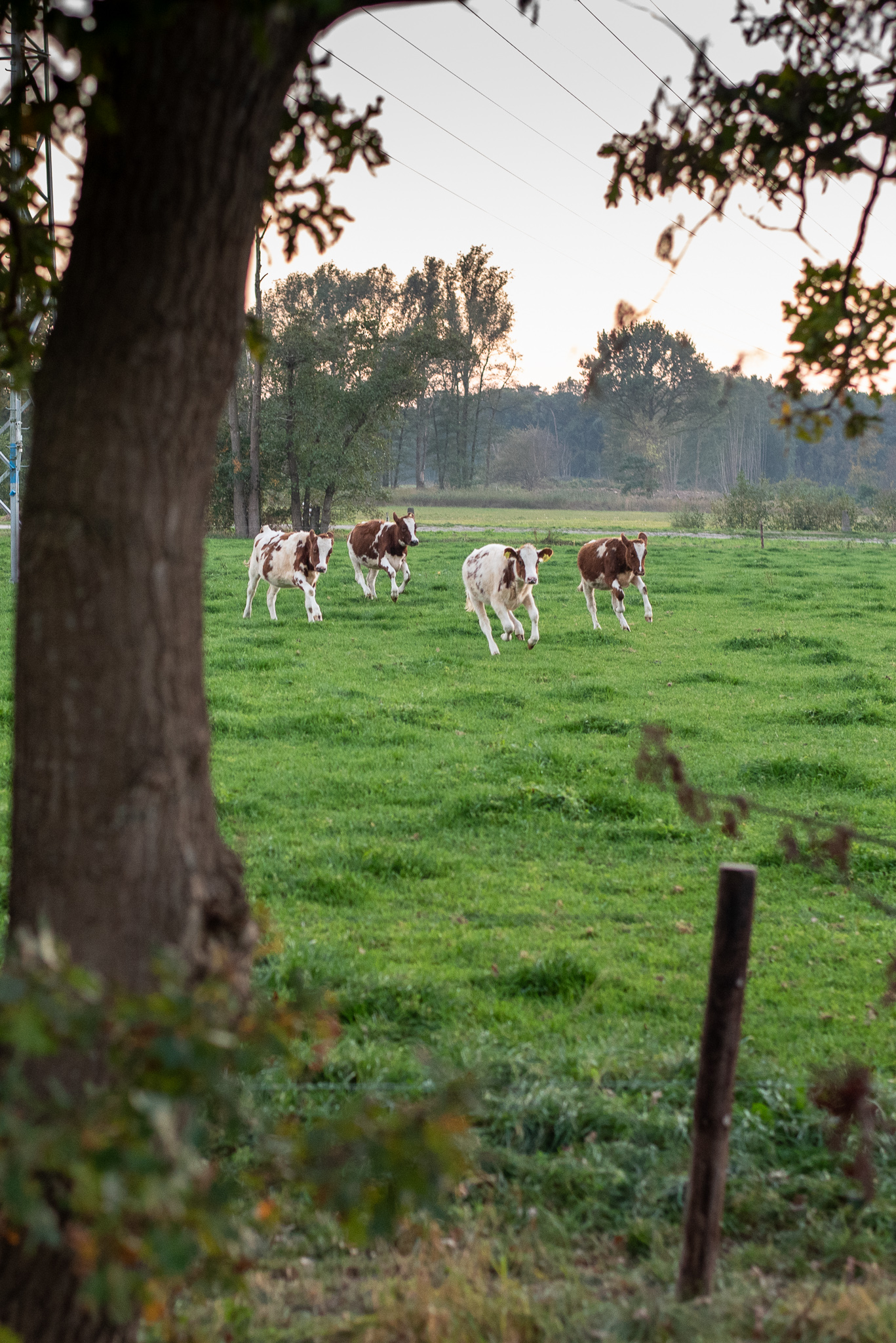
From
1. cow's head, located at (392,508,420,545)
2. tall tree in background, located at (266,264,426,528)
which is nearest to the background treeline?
tall tree in background, located at (266,264,426,528)

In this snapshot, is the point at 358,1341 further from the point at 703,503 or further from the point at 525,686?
the point at 703,503

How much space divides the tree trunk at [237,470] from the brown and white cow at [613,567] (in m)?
25.8

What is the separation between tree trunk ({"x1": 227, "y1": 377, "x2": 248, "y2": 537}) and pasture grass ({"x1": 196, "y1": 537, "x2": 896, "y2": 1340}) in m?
27.7

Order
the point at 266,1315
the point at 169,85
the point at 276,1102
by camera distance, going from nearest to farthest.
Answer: the point at 169,85, the point at 266,1315, the point at 276,1102

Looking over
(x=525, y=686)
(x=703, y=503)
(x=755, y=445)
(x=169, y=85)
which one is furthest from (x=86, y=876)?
(x=755, y=445)

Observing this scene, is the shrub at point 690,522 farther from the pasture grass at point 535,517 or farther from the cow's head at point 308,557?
the cow's head at point 308,557

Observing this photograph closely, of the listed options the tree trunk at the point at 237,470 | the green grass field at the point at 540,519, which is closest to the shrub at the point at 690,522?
the green grass field at the point at 540,519

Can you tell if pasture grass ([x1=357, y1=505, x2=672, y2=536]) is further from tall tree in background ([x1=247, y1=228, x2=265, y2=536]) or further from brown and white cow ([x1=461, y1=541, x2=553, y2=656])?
brown and white cow ([x1=461, y1=541, x2=553, y2=656])

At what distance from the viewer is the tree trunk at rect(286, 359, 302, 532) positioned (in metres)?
42.4

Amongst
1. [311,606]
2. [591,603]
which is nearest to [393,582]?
[311,606]

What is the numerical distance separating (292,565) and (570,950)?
48.9 feet

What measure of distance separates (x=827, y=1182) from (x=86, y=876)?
3.24m

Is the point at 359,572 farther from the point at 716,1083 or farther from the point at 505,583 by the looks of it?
the point at 716,1083

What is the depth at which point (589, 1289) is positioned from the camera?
11.5 ft
